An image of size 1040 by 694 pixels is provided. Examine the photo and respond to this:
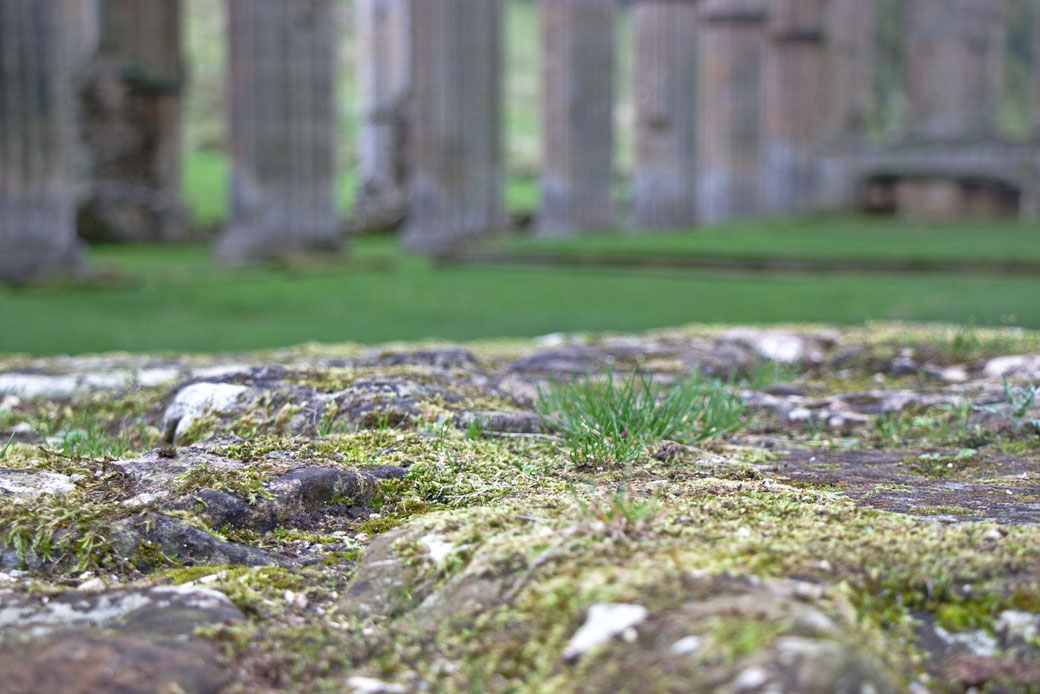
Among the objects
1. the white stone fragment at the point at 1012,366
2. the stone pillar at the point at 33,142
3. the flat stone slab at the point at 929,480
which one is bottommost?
the flat stone slab at the point at 929,480

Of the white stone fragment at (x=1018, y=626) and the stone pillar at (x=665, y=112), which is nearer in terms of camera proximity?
the white stone fragment at (x=1018, y=626)

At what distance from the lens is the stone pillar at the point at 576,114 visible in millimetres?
19438

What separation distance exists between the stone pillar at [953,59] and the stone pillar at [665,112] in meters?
9.47

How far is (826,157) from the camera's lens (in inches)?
1197

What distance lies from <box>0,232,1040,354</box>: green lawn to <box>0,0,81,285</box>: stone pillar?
0.63m

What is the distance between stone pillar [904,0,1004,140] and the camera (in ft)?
98.0

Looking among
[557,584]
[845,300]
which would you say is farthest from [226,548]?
[845,300]

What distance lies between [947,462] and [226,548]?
1.27 metres

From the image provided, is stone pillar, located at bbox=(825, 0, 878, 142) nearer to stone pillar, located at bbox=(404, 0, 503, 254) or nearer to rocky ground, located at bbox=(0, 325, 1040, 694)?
stone pillar, located at bbox=(404, 0, 503, 254)

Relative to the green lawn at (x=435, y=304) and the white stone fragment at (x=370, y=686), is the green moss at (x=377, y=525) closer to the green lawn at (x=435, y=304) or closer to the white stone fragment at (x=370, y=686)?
the white stone fragment at (x=370, y=686)

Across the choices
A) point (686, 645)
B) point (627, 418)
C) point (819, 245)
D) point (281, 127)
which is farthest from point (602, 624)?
point (819, 245)

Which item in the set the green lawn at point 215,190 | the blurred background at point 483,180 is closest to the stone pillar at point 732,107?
the blurred background at point 483,180

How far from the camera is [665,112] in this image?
2255cm

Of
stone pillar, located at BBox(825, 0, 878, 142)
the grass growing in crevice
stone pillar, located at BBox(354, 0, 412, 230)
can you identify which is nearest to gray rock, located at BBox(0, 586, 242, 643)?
the grass growing in crevice
